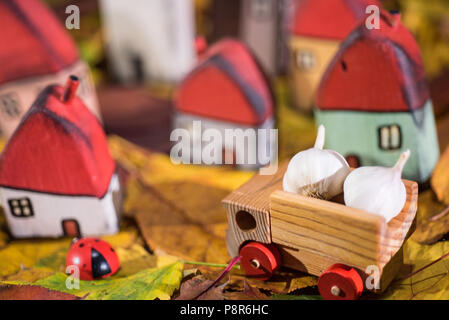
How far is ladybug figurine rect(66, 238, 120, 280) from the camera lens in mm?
1322

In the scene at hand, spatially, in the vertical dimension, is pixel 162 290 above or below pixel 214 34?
below

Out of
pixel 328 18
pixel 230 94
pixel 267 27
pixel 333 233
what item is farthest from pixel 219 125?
pixel 267 27

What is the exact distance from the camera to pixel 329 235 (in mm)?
1159

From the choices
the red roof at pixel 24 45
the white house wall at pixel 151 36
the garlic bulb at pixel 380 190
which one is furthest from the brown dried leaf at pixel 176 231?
the white house wall at pixel 151 36

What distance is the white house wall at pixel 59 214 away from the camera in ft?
4.92

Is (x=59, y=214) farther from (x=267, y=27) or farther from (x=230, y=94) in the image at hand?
(x=267, y=27)

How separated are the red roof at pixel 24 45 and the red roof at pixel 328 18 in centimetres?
111

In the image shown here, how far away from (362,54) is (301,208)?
0.63 m

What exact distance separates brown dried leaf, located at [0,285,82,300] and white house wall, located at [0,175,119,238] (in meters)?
0.34

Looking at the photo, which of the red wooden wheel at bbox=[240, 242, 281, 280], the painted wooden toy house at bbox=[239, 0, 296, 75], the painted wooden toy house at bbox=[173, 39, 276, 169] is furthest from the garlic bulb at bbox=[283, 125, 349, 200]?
the painted wooden toy house at bbox=[239, 0, 296, 75]

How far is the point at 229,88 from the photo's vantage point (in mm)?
1875

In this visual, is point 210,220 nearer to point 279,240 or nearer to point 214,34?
Answer: point 279,240

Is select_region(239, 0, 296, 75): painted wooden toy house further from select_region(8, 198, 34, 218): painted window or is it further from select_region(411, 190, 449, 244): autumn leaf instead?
select_region(8, 198, 34, 218): painted window
